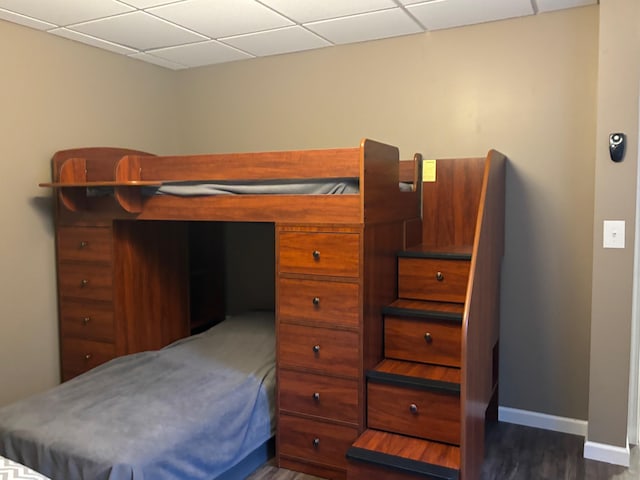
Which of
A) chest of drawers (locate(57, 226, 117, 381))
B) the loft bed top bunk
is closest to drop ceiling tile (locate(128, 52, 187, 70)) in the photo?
the loft bed top bunk

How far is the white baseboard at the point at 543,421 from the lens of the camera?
9.96 ft

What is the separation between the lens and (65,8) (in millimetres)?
2787

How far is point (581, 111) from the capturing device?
2.91 meters

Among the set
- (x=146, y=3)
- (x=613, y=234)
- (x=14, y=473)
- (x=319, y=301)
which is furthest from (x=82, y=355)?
(x=613, y=234)

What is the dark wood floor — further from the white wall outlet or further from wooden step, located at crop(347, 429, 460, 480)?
the white wall outlet

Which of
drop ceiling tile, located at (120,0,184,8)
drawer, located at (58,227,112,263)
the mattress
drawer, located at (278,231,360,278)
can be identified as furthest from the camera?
drawer, located at (58,227,112,263)

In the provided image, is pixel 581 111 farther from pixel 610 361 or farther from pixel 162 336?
pixel 162 336

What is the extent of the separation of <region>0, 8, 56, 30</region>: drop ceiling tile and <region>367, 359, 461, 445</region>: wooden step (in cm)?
256

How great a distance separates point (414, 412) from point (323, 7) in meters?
2.03

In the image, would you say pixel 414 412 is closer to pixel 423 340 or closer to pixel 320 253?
pixel 423 340

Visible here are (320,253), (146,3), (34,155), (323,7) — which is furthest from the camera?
(34,155)

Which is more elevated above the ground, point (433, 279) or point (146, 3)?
point (146, 3)

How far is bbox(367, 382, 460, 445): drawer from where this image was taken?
233 centimetres

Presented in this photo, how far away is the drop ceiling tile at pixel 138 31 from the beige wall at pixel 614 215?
2.26 m
